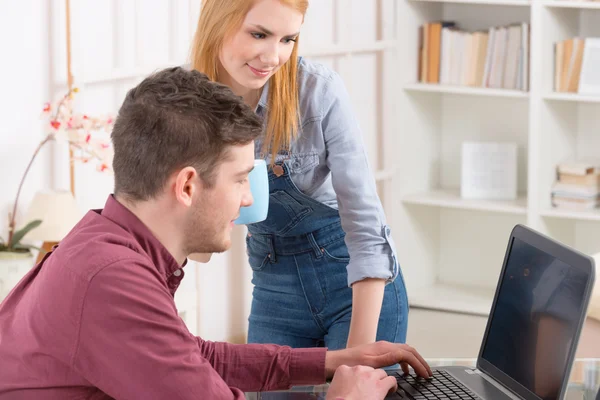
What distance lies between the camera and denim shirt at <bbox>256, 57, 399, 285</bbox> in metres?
1.74

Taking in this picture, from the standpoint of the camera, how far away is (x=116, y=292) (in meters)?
1.21

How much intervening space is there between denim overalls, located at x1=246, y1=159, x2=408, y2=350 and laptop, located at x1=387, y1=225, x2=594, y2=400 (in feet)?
0.79

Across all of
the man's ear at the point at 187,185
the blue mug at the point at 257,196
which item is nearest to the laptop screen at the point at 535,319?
the blue mug at the point at 257,196

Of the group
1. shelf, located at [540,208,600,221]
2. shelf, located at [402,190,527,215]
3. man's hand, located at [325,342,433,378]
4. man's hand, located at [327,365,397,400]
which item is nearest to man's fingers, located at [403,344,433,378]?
man's hand, located at [325,342,433,378]

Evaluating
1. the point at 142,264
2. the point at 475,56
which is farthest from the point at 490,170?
the point at 142,264

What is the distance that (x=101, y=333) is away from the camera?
47.4 inches

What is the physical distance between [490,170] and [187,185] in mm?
3358

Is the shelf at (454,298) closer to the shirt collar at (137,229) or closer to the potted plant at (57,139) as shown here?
the potted plant at (57,139)

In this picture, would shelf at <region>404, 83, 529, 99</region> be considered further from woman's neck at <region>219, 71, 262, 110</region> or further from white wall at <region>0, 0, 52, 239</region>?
woman's neck at <region>219, 71, 262, 110</region>

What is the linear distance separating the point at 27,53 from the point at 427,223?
2.33m

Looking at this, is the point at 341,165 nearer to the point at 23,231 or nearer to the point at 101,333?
the point at 101,333

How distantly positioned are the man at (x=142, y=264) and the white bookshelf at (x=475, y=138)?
3.03 m

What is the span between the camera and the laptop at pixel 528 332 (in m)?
1.40

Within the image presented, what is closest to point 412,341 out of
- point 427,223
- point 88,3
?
point 427,223
